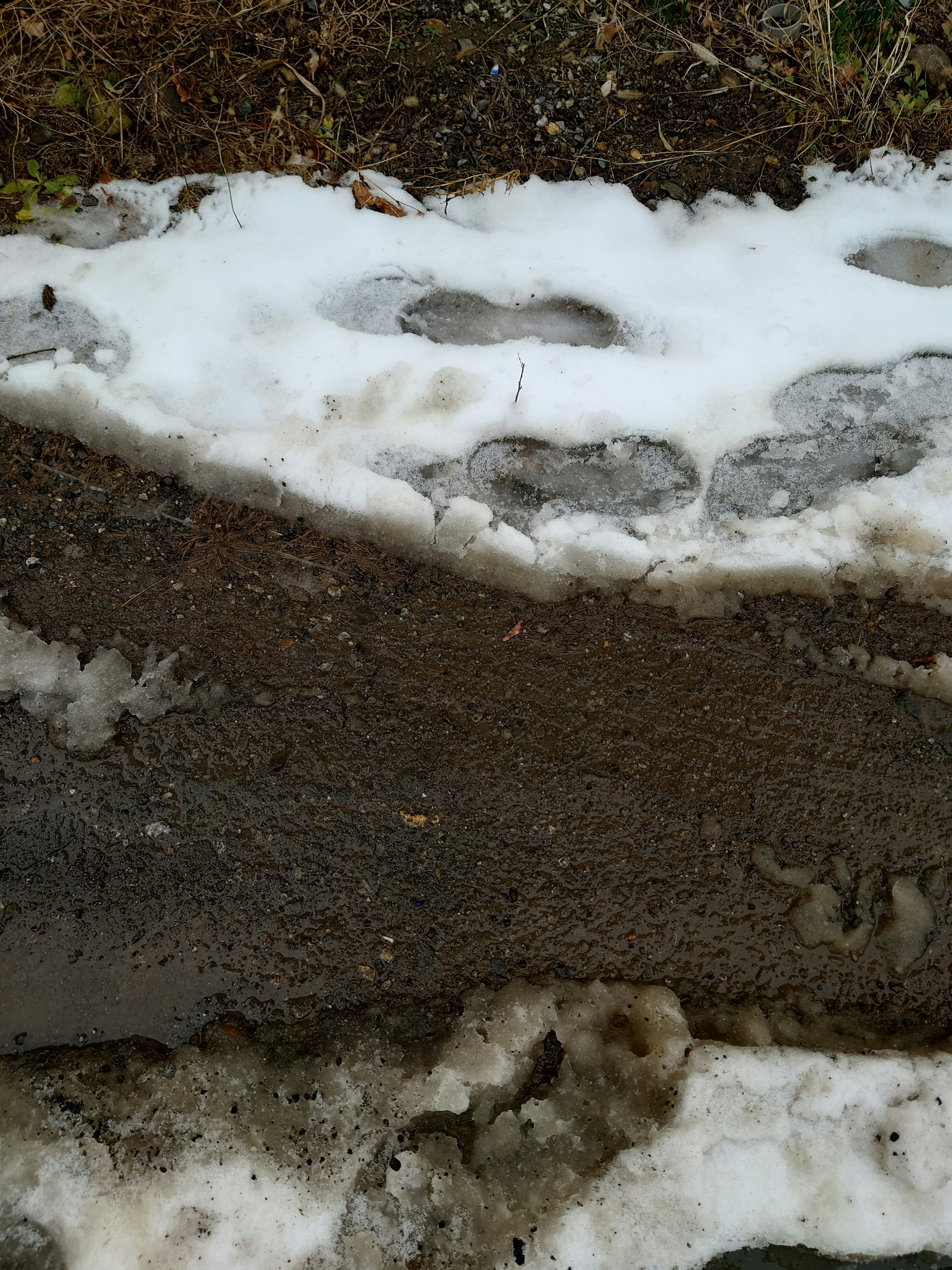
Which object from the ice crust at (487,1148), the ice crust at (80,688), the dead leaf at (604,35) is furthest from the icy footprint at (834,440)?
the ice crust at (80,688)

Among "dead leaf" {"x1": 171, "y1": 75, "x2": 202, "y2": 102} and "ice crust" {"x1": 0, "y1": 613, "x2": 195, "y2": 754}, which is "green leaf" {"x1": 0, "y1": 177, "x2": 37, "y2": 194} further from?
"ice crust" {"x1": 0, "y1": 613, "x2": 195, "y2": 754}

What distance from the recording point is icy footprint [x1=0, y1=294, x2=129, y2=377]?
7.32 ft

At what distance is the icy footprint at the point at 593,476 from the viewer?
225 cm

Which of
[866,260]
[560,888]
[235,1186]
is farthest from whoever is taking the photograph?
[866,260]

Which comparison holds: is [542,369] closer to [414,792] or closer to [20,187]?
[414,792]

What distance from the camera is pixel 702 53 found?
225 centimetres

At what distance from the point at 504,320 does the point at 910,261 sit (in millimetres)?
1413

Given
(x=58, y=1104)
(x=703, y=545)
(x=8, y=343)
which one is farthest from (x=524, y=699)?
(x=8, y=343)

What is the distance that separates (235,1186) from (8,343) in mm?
2751

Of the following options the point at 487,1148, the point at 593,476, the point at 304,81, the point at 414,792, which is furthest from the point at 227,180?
the point at 487,1148

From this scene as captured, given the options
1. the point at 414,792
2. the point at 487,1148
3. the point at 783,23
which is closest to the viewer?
the point at 487,1148

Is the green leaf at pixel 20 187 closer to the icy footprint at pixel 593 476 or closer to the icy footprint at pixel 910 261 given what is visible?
the icy footprint at pixel 593 476

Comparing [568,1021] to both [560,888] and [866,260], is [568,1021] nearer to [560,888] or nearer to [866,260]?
[560,888]

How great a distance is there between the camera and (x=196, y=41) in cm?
221
